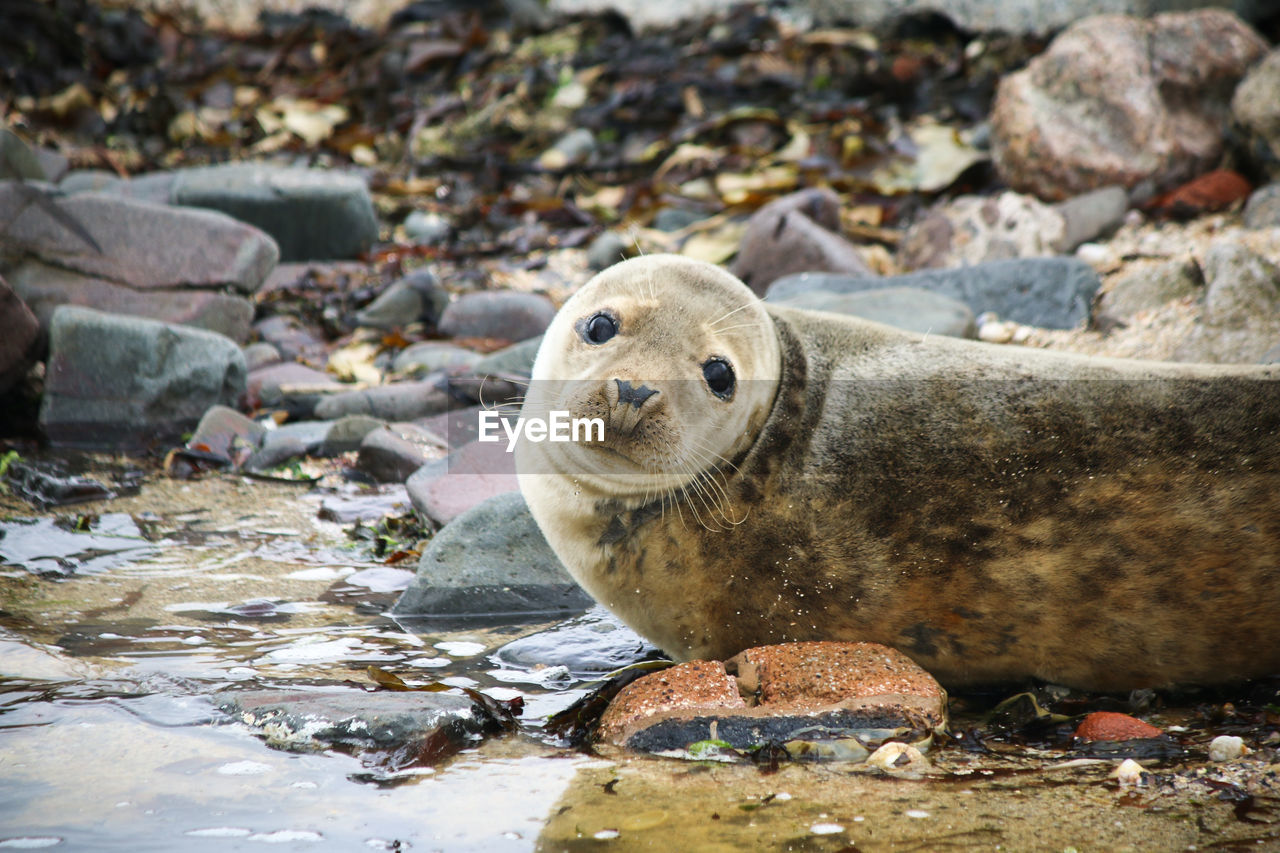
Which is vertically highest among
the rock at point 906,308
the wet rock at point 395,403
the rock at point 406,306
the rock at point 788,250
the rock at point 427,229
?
the rock at point 427,229

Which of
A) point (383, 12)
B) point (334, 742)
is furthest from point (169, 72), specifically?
point (334, 742)

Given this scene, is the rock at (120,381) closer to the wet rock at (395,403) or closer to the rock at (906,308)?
the wet rock at (395,403)

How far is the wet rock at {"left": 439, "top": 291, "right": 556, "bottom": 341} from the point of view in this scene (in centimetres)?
714

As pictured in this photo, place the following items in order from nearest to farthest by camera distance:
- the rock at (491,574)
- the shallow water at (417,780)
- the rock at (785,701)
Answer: the shallow water at (417,780)
the rock at (785,701)
the rock at (491,574)

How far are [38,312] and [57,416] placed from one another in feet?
3.23

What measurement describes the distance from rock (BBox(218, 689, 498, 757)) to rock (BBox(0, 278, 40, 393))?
388 cm

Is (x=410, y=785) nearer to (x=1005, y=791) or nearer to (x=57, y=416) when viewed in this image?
(x=1005, y=791)

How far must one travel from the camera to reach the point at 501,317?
7172mm

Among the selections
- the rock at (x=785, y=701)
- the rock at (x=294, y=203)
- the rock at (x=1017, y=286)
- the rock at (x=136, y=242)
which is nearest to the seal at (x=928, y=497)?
the rock at (x=785, y=701)

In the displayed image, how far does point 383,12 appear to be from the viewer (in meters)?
14.2

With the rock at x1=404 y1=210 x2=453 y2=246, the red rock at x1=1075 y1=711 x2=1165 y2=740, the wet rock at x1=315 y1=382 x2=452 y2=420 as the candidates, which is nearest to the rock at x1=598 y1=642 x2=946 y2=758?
the red rock at x1=1075 y1=711 x2=1165 y2=740

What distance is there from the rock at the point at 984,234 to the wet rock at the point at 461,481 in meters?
3.67

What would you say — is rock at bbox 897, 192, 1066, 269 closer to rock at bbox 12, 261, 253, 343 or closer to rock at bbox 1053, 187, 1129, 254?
rock at bbox 1053, 187, 1129, 254

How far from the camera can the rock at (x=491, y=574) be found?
12.1 ft
